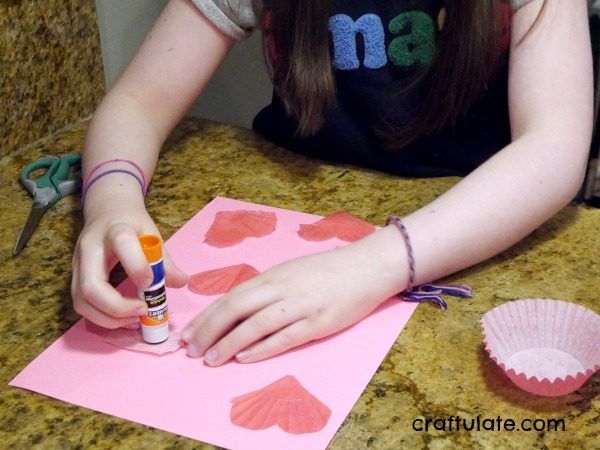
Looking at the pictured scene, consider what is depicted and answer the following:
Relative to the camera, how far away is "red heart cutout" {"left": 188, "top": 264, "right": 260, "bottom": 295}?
0.74 m

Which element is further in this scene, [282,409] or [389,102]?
[389,102]

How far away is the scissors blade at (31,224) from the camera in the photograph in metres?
0.82

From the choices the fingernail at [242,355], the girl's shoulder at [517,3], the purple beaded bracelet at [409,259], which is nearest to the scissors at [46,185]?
the fingernail at [242,355]

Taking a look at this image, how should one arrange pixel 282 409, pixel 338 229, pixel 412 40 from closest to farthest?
pixel 282 409 → pixel 338 229 → pixel 412 40

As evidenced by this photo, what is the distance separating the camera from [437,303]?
714 millimetres

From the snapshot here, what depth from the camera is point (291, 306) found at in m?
0.66

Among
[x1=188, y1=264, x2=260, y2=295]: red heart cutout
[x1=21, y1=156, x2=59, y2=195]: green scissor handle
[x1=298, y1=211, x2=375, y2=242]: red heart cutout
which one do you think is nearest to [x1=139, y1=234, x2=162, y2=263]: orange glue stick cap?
[x1=188, y1=264, x2=260, y2=295]: red heart cutout

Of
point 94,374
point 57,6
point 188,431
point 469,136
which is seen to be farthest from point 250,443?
point 57,6

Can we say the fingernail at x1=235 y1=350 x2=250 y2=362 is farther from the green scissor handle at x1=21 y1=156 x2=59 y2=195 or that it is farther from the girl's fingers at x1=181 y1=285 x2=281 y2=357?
the green scissor handle at x1=21 y1=156 x2=59 y2=195

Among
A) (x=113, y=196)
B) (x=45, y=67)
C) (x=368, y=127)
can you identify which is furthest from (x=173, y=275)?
(x=45, y=67)

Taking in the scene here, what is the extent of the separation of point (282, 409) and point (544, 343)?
24cm

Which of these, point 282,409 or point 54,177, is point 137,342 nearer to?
point 282,409

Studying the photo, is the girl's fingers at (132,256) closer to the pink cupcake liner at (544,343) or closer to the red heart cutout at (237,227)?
the red heart cutout at (237,227)

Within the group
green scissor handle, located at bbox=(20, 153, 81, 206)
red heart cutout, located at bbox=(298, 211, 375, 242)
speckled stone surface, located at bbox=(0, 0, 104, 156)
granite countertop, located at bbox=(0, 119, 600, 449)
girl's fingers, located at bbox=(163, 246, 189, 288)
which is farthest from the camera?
speckled stone surface, located at bbox=(0, 0, 104, 156)
